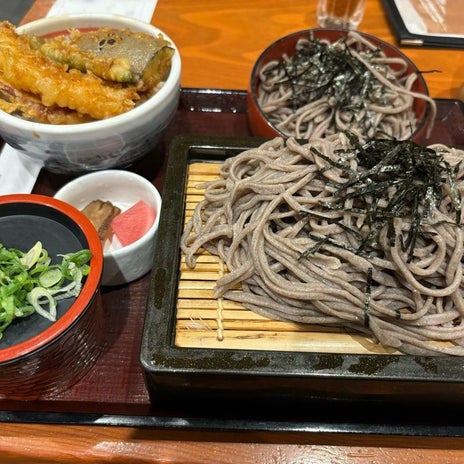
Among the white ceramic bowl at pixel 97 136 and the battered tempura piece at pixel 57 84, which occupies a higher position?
the battered tempura piece at pixel 57 84

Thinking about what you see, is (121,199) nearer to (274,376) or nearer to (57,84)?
(57,84)

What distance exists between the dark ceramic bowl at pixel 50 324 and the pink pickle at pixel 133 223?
0.25m

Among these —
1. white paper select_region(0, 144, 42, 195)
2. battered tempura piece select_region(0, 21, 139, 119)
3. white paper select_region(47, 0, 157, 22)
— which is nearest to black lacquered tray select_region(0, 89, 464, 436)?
battered tempura piece select_region(0, 21, 139, 119)

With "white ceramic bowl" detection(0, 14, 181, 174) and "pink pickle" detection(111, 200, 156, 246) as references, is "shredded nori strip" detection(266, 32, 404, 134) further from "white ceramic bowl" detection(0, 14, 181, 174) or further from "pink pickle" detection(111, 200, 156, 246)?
"pink pickle" detection(111, 200, 156, 246)

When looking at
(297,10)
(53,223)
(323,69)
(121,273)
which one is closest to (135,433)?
(121,273)

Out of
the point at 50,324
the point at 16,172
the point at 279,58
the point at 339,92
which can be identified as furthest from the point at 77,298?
the point at 279,58

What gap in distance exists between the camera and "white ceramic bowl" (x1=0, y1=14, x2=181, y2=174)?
1458mm

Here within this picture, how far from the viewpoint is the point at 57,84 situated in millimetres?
1470

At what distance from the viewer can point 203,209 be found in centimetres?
143

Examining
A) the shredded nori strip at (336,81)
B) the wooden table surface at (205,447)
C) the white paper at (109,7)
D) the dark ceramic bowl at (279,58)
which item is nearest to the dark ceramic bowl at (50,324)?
the wooden table surface at (205,447)

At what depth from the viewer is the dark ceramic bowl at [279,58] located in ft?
5.74

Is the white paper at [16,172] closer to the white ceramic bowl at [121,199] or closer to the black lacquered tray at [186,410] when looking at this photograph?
the white ceramic bowl at [121,199]

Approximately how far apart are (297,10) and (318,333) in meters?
2.26

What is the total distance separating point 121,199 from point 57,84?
1.49 ft
